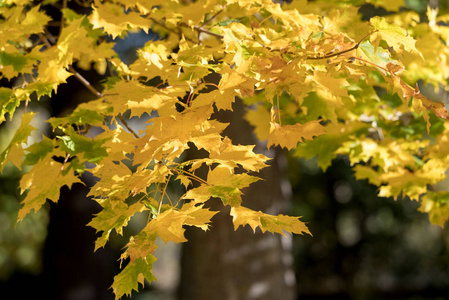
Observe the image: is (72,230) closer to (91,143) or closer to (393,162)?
(91,143)

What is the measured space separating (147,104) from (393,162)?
1862mm

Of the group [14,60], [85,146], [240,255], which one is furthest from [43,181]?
[240,255]

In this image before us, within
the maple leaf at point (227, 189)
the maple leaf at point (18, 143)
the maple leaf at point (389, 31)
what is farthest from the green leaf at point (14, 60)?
the maple leaf at point (389, 31)

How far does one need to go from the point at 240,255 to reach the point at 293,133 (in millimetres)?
1835

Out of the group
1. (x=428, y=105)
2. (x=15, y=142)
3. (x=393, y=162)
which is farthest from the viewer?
(x=393, y=162)

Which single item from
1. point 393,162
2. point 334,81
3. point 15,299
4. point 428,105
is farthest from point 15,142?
point 15,299

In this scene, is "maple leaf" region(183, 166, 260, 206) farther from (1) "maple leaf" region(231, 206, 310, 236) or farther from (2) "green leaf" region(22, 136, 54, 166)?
(2) "green leaf" region(22, 136, 54, 166)

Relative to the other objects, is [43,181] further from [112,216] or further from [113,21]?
[113,21]

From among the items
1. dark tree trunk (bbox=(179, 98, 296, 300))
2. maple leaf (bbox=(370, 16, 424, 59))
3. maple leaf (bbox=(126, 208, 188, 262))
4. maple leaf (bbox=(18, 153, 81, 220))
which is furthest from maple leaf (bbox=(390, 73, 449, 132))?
dark tree trunk (bbox=(179, 98, 296, 300))

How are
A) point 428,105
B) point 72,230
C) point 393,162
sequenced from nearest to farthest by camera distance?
point 428,105 < point 393,162 < point 72,230

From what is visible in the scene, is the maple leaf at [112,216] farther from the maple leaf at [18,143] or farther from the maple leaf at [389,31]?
the maple leaf at [389,31]

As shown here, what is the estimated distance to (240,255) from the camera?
3.29 meters

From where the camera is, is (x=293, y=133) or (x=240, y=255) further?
(x=240, y=255)

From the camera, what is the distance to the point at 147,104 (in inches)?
56.1
